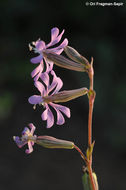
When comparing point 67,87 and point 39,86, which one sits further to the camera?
point 67,87

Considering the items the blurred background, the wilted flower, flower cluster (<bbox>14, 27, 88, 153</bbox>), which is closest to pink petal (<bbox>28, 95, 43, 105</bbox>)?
flower cluster (<bbox>14, 27, 88, 153</bbox>)

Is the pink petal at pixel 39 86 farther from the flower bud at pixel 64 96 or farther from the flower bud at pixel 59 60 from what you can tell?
the flower bud at pixel 59 60

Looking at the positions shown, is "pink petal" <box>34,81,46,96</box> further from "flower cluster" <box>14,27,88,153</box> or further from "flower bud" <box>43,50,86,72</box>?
"flower bud" <box>43,50,86,72</box>

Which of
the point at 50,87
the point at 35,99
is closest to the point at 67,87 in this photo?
the point at 50,87

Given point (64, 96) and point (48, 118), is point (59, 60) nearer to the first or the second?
point (64, 96)

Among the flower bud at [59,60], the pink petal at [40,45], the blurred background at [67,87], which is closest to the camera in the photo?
the pink petal at [40,45]

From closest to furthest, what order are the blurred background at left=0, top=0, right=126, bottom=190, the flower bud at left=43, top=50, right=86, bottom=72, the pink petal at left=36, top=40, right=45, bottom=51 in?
the pink petal at left=36, top=40, right=45, bottom=51 < the flower bud at left=43, top=50, right=86, bottom=72 < the blurred background at left=0, top=0, right=126, bottom=190

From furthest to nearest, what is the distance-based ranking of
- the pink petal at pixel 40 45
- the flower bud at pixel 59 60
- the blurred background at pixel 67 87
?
the blurred background at pixel 67 87, the flower bud at pixel 59 60, the pink petal at pixel 40 45

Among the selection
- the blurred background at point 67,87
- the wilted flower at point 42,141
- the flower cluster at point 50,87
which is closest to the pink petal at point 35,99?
the flower cluster at point 50,87

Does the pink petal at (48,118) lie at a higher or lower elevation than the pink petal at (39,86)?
lower
